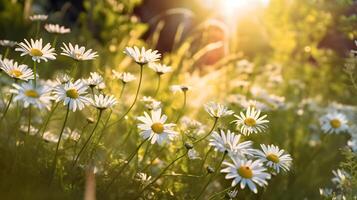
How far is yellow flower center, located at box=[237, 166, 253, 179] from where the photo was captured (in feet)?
6.56

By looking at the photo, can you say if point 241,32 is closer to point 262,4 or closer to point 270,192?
point 262,4

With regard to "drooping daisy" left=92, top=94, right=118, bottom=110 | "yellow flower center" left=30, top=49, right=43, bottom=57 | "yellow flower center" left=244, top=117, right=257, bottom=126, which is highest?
"yellow flower center" left=30, top=49, right=43, bottom=57

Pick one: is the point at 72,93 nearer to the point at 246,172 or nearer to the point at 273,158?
the point at 246,172

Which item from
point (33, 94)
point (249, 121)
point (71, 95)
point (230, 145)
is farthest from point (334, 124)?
point (33, 94)

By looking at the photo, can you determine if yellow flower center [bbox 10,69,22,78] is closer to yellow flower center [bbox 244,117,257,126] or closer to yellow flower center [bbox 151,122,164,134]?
yellow flower center [bbox 151,122,164,134]

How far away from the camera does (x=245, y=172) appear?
201 cm

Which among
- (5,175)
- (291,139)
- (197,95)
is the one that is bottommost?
Result: (5,175)

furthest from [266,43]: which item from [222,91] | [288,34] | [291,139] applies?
[291,139]

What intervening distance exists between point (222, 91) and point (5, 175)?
3520 millimetres

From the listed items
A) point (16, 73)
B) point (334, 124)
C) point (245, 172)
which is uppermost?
point (334, 124)

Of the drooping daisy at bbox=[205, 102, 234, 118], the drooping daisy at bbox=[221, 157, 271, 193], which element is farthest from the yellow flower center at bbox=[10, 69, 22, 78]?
the drooping daisy at bbox=[221, 157, 271, 193]

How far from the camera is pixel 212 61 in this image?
862 centimetres

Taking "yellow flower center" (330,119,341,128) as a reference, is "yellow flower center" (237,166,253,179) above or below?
below

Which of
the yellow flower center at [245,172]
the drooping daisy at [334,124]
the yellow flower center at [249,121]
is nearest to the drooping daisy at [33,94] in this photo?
the yellow flower center at [245,172]
